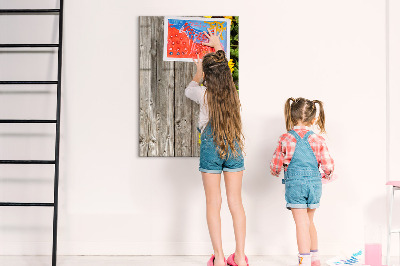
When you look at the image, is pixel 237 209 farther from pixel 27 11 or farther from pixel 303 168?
pixel 27 11

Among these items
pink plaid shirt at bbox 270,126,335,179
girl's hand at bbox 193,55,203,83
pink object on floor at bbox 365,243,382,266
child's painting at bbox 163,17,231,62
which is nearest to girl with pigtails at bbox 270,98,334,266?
pink plaid shirt at bbox 270,126,335,179

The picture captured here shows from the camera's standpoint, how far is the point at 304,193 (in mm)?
2898

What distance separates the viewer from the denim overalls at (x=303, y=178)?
2898 mm

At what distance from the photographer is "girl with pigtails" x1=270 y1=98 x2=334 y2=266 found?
290cm

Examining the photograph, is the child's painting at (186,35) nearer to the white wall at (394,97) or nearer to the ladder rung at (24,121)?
the ladder rung at (24,121)

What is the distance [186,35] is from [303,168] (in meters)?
1.27

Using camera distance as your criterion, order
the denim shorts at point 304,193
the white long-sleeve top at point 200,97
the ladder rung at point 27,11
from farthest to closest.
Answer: the ladder rung at point 27,11
the white long-sleeve top at point 200,97
the denim shorts at point 304,193

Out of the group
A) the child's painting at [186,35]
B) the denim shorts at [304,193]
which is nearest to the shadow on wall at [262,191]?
the denim shorts at [304,193]

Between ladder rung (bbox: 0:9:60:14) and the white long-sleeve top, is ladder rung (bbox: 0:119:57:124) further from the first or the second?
the white long-sleeve top

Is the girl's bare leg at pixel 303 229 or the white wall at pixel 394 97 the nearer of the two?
the girl's bare leg at pixel 303 229

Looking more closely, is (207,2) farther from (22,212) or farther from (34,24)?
(22,212)

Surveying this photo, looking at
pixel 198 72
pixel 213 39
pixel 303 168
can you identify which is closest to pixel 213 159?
pixel 303 168

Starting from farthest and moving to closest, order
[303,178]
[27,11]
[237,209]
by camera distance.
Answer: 1. [27,11]
2. [237,209]
3. [303,178]

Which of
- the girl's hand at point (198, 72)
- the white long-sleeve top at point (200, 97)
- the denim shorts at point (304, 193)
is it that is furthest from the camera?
the girl's hand at point (198, 72)
